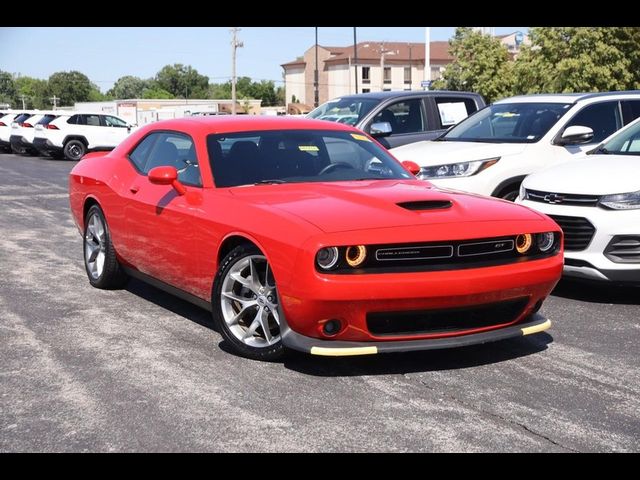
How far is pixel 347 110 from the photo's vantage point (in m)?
12.8

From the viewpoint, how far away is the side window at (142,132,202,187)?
6152 mm

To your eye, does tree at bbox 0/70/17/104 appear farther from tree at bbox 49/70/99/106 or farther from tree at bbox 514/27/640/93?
tree at bbox 514/27/640/93

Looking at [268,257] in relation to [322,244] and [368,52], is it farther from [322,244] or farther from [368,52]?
[368,52]

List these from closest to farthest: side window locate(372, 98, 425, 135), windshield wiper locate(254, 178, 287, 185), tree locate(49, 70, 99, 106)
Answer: windshield wiper locate(254, 178, 287, 185) < side window locate(372, 98, 425, 135) < tree locate(49, 70, 99, 106)

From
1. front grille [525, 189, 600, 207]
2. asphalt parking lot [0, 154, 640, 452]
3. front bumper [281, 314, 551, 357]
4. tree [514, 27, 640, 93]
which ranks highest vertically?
tree [514, 27, 640, 93]

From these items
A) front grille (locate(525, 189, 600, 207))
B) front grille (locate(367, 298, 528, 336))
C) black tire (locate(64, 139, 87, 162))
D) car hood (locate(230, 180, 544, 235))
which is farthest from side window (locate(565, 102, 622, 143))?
black tire (locate(64, 139, 87, 162))

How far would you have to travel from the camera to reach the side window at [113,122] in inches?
1238

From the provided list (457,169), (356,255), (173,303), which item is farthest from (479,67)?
(356,255)

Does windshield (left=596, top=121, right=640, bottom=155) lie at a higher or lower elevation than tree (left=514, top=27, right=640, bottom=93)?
lower

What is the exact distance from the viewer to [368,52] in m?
124

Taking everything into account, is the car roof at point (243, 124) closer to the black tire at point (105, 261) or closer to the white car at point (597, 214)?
the black tire at point (105, 261)

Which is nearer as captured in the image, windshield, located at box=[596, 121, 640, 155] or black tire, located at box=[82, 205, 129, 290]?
black tire, located at box=[82, 205, 129, 290]

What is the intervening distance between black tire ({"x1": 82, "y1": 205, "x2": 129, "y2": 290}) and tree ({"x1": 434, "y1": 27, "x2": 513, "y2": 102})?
2105 inches

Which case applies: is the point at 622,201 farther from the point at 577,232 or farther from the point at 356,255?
the point at 356,255
